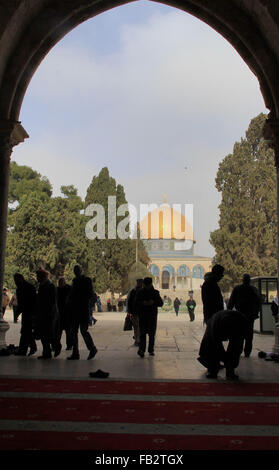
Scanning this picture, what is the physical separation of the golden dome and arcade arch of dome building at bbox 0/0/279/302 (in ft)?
198

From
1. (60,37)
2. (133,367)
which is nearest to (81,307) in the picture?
(133,367)

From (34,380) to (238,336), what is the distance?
2.44 m

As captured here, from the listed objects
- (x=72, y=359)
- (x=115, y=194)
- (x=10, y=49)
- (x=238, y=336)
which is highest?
(x=115, y=194)

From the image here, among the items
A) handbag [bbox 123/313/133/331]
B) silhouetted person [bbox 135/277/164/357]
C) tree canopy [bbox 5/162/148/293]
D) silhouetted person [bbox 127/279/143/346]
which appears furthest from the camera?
tree canopy [bbox 5/162/148/293]

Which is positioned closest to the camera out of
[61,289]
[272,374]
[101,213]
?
[272,374]

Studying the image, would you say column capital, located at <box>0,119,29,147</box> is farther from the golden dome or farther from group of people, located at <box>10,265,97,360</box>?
the golden dome

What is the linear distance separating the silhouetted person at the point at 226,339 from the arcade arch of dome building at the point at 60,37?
167 inches

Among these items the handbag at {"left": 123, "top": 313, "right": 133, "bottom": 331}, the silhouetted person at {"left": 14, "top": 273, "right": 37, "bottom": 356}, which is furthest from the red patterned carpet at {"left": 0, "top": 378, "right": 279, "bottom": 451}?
the handbag at {"left": 123, "top": 313, "right": 133, "bottom": 331}

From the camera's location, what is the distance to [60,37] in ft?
31.8

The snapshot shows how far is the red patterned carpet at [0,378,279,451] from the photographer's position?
122 inches

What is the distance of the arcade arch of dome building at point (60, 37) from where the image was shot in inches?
342

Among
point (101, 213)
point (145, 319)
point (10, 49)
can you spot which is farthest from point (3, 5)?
point (101, 213)
